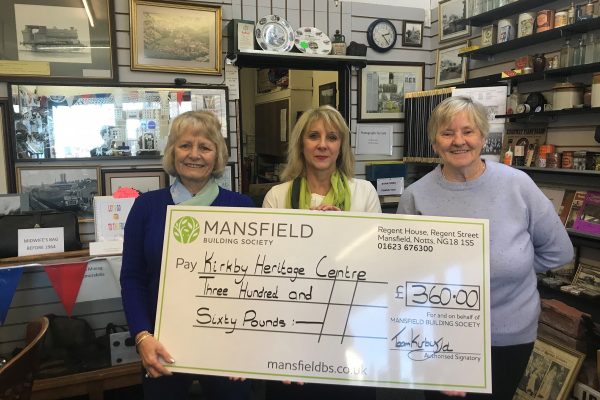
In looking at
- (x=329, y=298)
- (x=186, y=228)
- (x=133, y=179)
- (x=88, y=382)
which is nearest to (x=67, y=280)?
(x=88, y=382)

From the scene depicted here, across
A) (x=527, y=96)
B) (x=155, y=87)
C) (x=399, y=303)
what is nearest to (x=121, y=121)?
(x=155, y=87)

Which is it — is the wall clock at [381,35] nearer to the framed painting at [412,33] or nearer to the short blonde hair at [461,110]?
the framed painting at [412,33]

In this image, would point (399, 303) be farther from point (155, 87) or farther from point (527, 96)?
point (155, 87)

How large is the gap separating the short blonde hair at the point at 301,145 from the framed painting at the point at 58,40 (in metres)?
1.68

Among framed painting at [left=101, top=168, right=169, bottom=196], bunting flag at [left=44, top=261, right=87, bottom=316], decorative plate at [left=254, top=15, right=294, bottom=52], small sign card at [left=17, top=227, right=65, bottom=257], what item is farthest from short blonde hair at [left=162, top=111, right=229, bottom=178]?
decorative plate at [left=254, top=15, right=294, bottom=52]

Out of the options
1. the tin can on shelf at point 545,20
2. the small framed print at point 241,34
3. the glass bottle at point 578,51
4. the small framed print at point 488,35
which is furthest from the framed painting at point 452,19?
the small framed print at point 241,34

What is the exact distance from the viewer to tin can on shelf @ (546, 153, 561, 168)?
246 centimetres

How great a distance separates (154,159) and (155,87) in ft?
1.53

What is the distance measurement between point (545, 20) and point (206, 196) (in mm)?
2156

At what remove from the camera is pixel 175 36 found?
9.53 ft

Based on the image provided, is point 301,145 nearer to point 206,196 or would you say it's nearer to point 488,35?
point 206,196

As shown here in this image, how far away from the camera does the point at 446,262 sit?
1.31 meters
